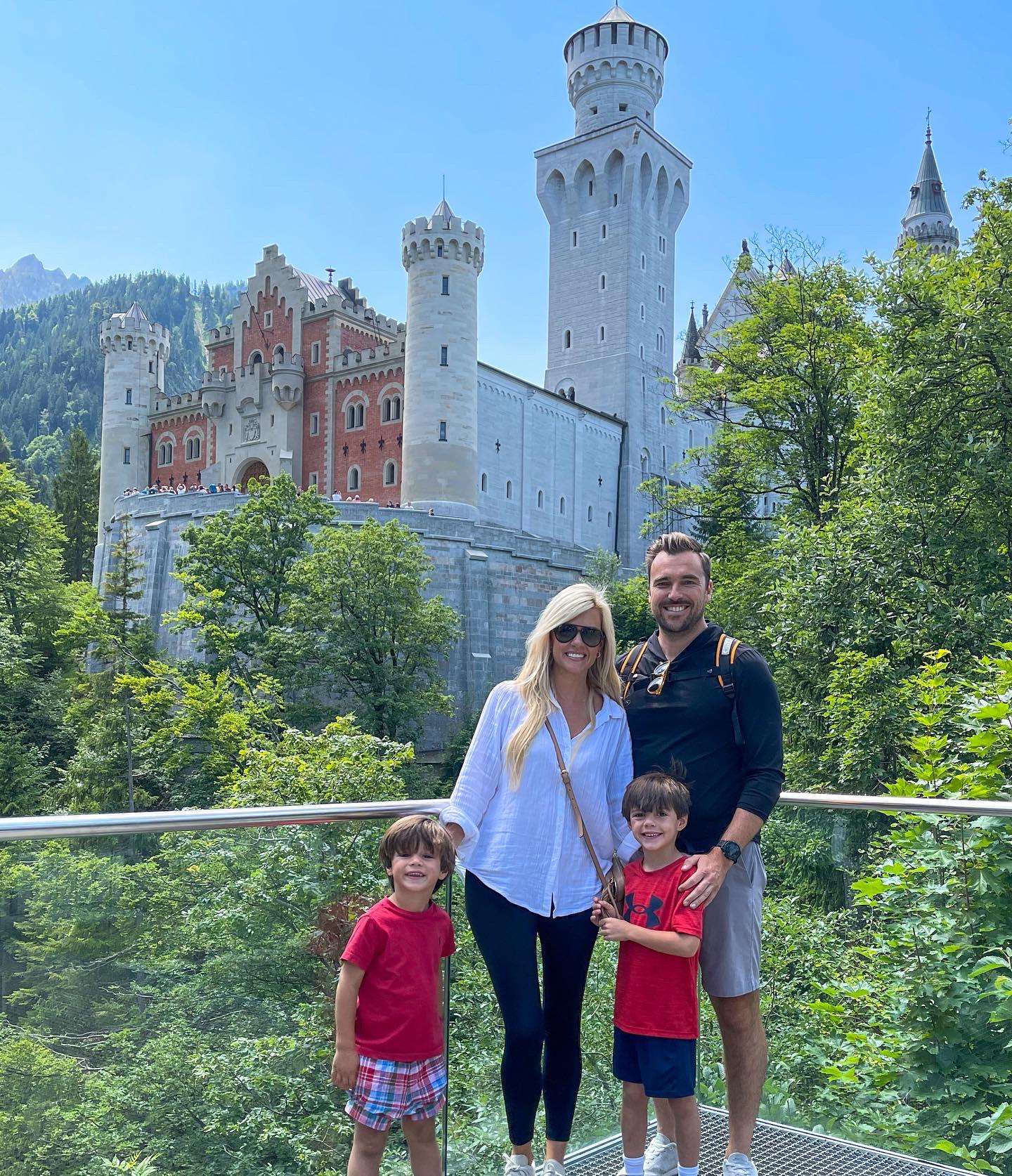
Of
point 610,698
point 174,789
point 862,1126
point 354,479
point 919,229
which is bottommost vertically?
point 174,789

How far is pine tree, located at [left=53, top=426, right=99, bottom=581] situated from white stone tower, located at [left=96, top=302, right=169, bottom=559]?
4.23 metres

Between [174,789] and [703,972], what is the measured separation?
24415 mm

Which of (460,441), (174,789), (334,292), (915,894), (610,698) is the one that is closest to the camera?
(610,698)

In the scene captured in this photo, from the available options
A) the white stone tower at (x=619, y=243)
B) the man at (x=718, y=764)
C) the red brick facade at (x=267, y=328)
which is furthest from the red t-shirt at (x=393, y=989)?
the white stone tower at (x=619, y=243)

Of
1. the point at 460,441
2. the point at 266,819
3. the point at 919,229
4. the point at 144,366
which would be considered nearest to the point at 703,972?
the point at 266,819

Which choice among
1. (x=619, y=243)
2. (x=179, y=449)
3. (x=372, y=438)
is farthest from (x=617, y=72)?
(x=179, y=449)

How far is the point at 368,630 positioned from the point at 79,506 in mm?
29542

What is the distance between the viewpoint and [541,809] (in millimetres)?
2807

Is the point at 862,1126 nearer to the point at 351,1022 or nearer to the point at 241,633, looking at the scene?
the point at 351,1022

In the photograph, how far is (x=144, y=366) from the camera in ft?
161

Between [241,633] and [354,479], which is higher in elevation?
[354,479]

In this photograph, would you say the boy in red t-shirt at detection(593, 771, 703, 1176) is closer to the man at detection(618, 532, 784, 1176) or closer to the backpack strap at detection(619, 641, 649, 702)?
the man at detection(618, 532, 784, 1176)

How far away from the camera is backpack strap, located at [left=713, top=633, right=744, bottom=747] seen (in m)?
2.92

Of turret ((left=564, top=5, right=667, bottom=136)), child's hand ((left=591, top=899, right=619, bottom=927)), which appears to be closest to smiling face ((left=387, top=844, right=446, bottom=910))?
child's hand ((left=591, top=899, right=619, bottom=927))
